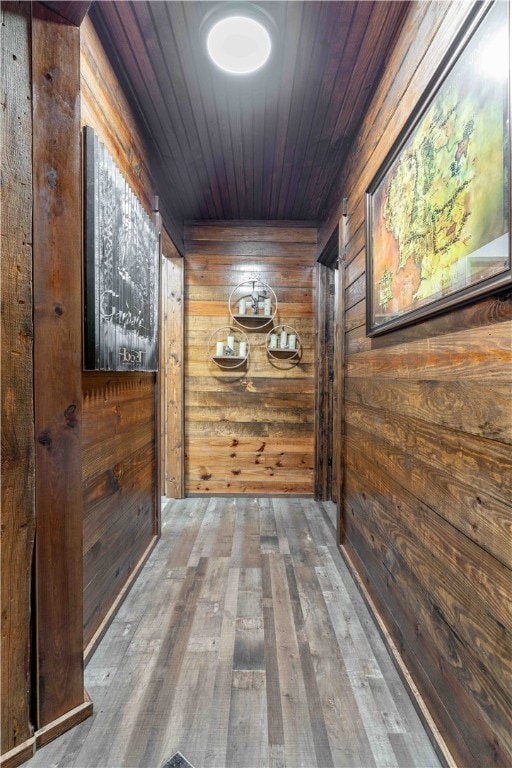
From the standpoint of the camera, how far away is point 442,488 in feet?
3.38

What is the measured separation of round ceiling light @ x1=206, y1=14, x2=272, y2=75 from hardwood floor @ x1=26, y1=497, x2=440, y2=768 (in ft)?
8.30

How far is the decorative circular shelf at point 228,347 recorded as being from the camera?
3127mm

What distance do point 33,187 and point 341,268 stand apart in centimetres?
178

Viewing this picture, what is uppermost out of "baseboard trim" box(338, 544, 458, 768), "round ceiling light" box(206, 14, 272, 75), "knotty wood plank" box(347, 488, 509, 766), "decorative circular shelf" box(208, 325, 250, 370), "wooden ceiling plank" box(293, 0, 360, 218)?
"wooden ceiling plank" box(293, 0, 360, 218)

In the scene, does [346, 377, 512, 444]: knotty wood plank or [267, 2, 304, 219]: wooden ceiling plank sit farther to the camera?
[267, 2, 304, 219]: wooden ceiling plank

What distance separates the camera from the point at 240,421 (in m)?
3.23

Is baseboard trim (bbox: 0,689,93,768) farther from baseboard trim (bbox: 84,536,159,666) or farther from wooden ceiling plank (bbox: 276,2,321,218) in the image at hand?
wooden ceiling plank (bbox: 276,2,321,218)

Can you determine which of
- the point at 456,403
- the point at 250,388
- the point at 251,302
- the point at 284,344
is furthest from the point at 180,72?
the point at 250,388

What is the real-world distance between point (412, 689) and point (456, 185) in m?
1.67

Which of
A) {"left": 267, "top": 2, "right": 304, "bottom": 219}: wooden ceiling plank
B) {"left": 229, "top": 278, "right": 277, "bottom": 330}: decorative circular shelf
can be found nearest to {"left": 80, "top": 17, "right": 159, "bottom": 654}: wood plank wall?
{"left": 267, "top": 2, "right": 304, "bottom": 219}: wooden ceiling plank

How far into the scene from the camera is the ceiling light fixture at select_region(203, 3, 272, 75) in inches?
51.2

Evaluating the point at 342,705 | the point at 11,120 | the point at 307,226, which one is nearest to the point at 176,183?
the point at 307,226

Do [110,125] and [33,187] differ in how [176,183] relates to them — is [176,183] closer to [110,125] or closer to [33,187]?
[110,125]

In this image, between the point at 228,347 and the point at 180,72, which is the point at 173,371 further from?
the point at 180,72
